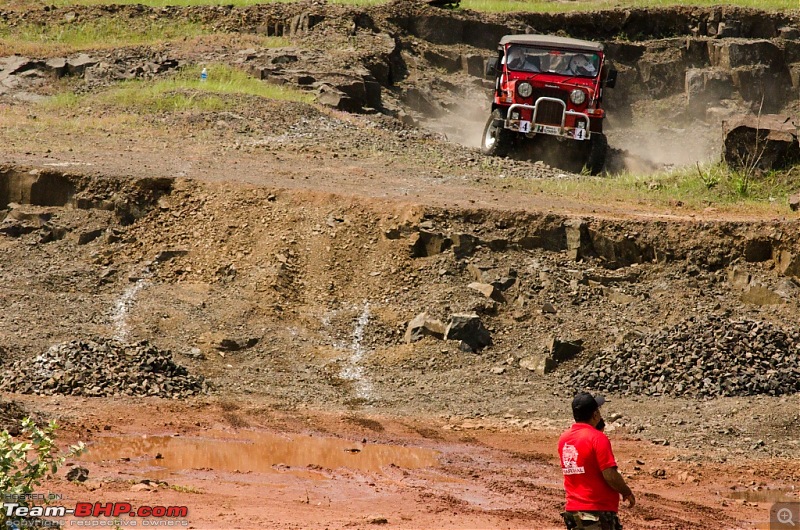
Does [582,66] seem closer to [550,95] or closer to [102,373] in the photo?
[550,95]

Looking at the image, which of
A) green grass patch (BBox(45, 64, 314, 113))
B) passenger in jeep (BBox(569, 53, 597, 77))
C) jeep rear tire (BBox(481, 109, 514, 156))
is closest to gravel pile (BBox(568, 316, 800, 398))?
jeep rear tire (BBox(481, 109, 514, 156))

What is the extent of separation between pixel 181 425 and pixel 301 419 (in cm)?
134

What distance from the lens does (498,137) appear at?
21.8 m

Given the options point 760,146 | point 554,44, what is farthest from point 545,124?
point 760,146

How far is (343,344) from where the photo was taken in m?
14.4

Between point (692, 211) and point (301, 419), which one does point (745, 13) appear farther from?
point (301, 419)

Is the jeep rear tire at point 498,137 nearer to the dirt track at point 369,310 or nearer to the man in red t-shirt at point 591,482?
the dirt track at point 369,310

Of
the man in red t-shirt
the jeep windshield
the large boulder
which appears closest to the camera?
the man in red t-shirt

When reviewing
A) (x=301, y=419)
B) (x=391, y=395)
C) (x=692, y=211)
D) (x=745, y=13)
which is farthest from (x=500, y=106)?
(x=745, y=13)

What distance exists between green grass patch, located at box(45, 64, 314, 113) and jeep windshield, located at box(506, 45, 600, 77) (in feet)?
17.9

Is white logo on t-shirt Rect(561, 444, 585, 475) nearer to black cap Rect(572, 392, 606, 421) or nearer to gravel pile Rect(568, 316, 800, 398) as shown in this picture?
black cap Rect(572, 392, 606, 421)

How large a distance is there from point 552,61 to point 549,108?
51.3 inches

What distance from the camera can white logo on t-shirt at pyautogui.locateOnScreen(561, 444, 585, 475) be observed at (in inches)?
253
